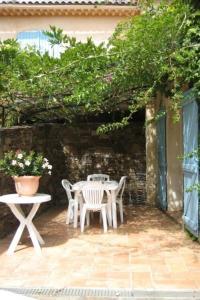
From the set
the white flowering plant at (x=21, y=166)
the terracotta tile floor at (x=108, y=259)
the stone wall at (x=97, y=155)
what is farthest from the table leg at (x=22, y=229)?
the stone wall at (x=97, y=155)

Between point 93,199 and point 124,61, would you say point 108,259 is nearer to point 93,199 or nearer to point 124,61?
point 93,199

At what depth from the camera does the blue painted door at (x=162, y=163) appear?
10062 millimetres

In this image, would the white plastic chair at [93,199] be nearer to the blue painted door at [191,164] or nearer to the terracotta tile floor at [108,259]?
the terracotta tile floor at [108,259]

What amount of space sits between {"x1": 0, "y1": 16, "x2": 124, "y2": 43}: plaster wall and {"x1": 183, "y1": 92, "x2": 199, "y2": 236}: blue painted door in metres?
7.37

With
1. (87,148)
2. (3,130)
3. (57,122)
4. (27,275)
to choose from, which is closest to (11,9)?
(57,122)

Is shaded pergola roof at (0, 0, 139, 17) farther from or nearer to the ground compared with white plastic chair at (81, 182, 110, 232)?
farther from the ground

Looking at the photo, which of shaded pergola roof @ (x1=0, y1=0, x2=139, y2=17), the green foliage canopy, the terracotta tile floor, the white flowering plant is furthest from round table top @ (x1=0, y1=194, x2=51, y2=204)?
shaded pergola roof @ (x1=0, y1=0, x2=139, y2=17)

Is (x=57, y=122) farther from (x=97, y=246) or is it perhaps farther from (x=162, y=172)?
(x=97, y=246)

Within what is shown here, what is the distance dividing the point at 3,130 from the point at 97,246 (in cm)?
287

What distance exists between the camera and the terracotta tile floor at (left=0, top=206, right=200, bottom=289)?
16.3ft

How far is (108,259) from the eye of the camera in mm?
5953

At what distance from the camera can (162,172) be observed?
10445 mm

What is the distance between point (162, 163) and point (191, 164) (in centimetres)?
351

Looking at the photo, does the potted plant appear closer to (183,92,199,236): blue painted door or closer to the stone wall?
(183,92,199,236): blue painted door
